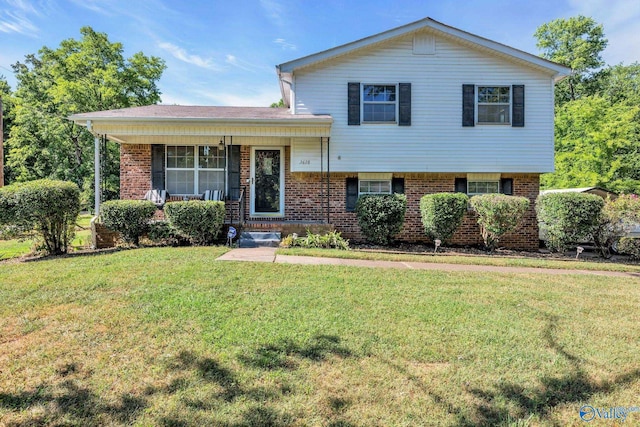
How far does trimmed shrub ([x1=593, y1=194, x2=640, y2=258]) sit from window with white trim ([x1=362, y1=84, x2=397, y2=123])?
238 inches

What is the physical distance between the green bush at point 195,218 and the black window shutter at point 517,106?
8959 millimetres

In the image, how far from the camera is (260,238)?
357 inches

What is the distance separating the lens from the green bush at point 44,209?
6.92m

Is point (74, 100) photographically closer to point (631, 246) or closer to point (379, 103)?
point (379, 103)

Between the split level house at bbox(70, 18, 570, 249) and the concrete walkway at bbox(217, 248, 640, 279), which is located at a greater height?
the split level house at bbox(70, 18, 570, 249)

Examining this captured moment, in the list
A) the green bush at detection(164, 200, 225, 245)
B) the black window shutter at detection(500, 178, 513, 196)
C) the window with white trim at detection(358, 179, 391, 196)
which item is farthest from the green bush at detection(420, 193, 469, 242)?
the green bush at detection(164, 200, 225, 245)

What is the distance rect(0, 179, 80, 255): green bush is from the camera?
6.92m

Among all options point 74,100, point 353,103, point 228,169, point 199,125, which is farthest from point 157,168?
point 74,100

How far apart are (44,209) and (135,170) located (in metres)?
3.79

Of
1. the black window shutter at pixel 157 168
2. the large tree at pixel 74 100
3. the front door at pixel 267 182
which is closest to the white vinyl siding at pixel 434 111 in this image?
the front door at pixel 267 182

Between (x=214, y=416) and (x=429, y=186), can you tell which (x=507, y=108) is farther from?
(x=214, y=416)

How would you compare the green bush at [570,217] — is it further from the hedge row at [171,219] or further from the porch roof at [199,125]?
the hedge row at [171,219]

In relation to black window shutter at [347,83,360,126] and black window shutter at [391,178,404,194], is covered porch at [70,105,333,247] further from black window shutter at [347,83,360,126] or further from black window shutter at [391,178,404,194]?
black window shutter at [391,178,404,194]

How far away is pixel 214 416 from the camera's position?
229cm
